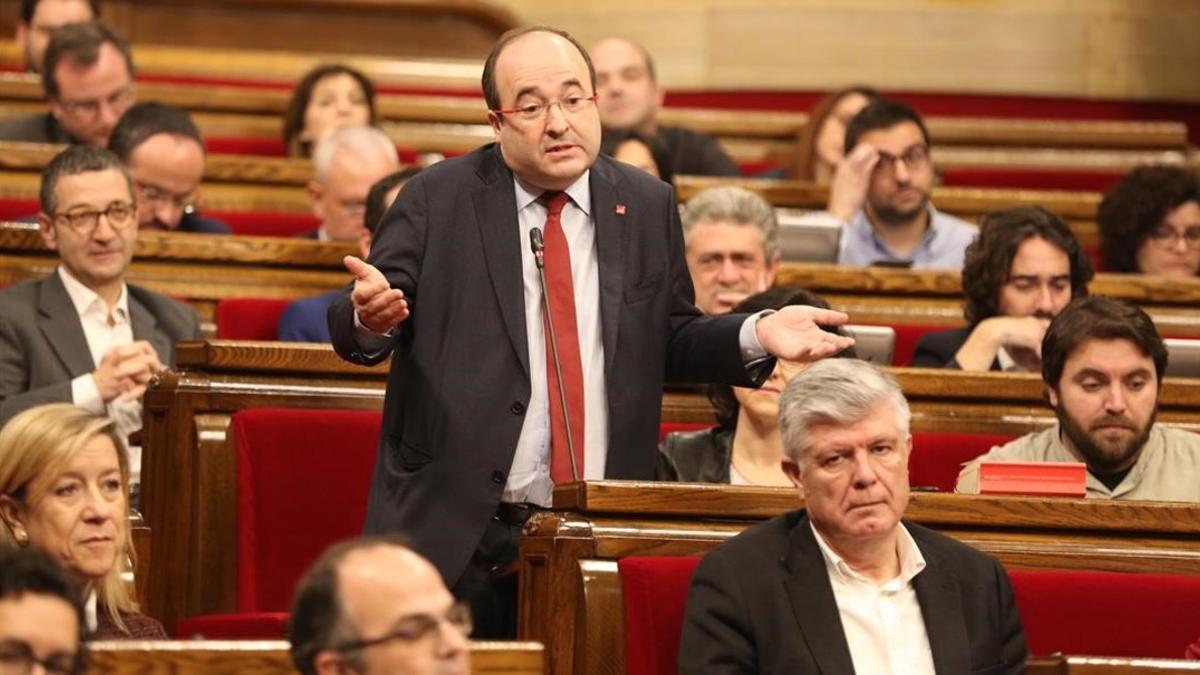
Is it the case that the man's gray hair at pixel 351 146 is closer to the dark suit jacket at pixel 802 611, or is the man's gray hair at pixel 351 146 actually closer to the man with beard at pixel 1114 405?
the man with beard at pixel 1114 405

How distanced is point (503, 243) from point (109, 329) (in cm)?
72

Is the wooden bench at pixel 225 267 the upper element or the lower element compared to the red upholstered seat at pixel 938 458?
upper

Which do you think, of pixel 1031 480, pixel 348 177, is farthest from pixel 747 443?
pixel 348 177

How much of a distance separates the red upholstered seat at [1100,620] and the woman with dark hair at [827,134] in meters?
1.74

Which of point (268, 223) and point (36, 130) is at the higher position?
point (36, 130)

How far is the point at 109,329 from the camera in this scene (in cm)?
238

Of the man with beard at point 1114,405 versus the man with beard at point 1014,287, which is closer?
the man with beard at point 1114,405

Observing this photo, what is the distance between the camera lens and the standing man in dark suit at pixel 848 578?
1.61 meters

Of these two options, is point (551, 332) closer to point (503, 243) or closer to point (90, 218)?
point (503, 243)

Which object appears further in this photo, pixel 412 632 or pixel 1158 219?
pixel 1158 219

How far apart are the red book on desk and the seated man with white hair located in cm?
118

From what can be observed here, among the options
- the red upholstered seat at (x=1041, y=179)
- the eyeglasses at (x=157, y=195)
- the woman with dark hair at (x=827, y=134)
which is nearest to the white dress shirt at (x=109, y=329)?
the eyeglasses at (x=157, y=195)

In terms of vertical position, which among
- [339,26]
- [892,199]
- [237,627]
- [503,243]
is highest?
[339,26]

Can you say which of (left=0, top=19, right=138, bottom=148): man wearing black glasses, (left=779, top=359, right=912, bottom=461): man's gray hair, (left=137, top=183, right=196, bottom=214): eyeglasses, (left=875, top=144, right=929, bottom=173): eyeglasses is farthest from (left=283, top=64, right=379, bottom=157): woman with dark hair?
(left=779, top=359, right=912, bottom=461): man's gray hair
